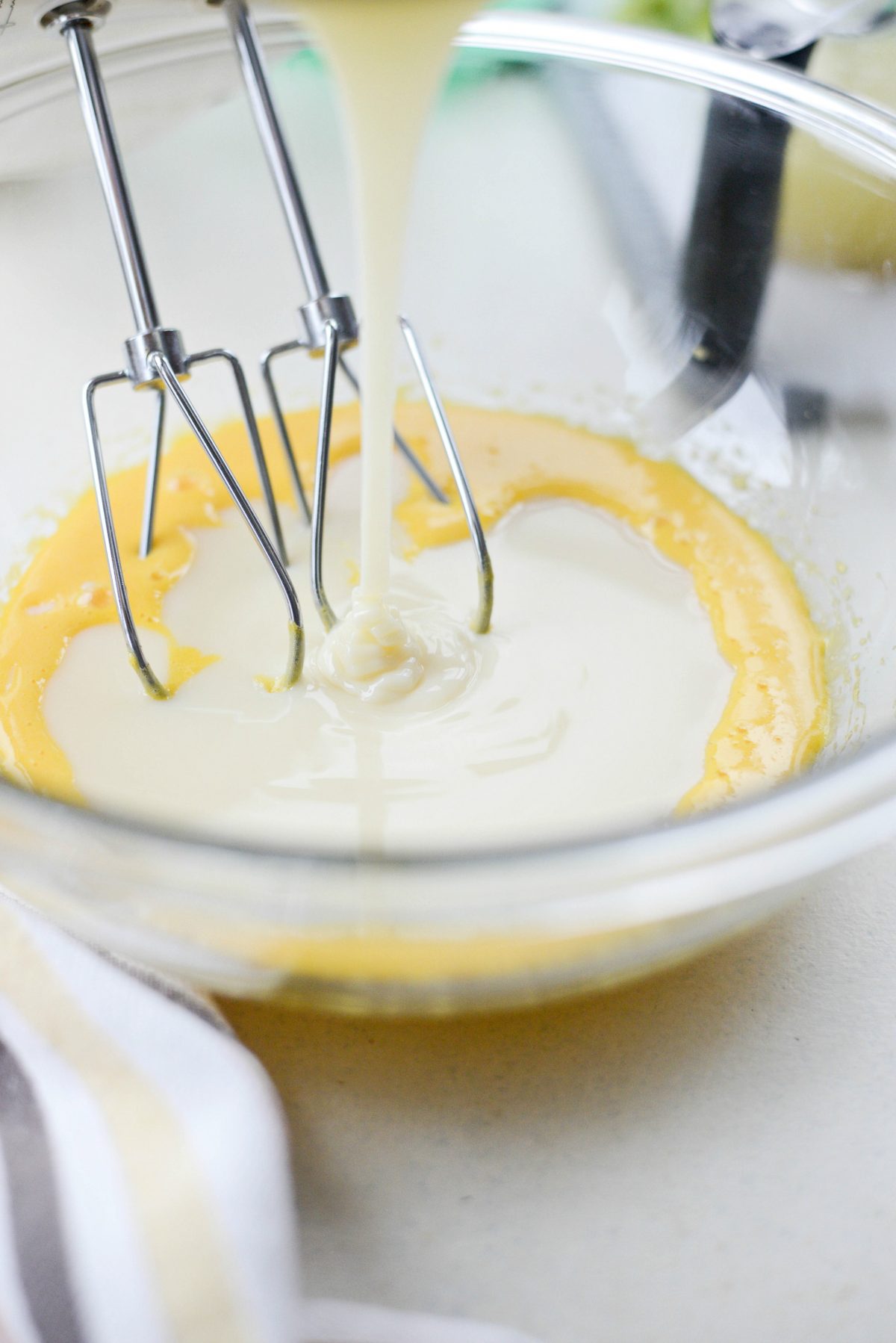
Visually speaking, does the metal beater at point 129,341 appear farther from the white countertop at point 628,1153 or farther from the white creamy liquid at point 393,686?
the white countertop at point 628,1153

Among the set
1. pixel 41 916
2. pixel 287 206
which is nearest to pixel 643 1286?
pixel 41 916

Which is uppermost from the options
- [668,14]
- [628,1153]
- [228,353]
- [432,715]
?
[668,14]

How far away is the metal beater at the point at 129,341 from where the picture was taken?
0.58m

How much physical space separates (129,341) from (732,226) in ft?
1.26

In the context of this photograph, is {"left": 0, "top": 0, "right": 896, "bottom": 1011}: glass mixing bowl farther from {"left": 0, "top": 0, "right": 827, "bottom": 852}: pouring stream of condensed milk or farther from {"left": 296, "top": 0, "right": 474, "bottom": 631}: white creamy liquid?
{"left": 296, "top": 0, "right": 474, "bottom": 631}: white creamy liquid

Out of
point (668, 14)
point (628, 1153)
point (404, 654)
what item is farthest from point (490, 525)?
point (668, 14)

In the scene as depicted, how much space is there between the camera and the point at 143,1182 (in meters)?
0.43

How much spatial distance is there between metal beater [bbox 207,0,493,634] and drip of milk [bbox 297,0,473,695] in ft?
0.09

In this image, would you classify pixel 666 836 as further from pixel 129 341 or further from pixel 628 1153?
pixel 129 341

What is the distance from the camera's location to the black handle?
740 millimetres

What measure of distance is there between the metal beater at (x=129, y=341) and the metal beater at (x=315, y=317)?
0.15ft

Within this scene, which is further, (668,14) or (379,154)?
(668,14)

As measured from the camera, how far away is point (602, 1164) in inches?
18.1

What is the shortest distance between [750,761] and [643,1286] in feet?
0.83
